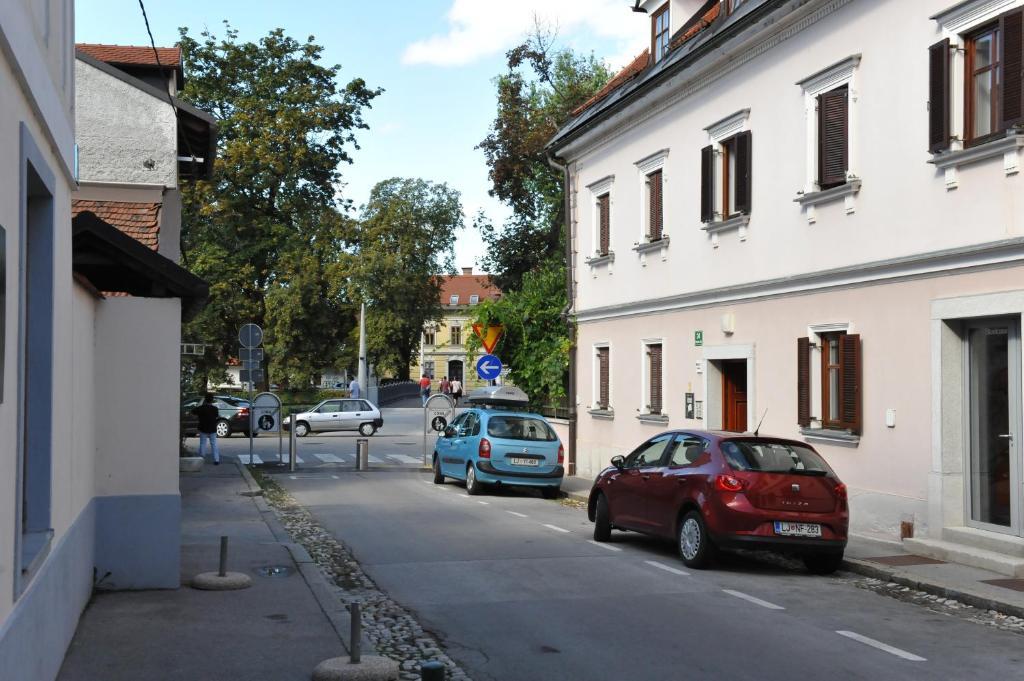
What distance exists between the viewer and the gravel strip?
820cm

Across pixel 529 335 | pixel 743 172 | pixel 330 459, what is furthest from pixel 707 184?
pixel 330 459

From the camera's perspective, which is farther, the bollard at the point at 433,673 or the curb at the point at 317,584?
the curb at the point at 317,584

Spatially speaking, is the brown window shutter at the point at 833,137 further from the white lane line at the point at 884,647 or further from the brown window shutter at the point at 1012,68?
the white lane line at the point at 884,647

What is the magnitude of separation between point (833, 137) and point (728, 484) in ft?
20.2

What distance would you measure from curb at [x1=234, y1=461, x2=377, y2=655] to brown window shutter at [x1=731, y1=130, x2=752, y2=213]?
8851 mm

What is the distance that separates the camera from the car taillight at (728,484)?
12000 millimetres

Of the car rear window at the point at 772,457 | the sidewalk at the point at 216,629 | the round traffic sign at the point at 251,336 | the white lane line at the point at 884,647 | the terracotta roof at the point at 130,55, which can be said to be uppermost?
the terracotta roof at the point at 130,55

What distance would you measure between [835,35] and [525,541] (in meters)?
8.26

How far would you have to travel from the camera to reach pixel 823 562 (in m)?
12.4

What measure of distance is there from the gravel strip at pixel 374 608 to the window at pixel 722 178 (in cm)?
849

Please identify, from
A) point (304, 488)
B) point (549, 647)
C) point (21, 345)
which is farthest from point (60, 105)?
point (304, 488)

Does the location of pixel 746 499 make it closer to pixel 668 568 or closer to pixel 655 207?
pixel 668 568

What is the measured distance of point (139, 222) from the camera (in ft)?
56.2

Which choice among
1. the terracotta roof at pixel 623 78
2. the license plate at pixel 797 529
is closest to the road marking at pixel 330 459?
the terracotta roof at pixel 623 78
